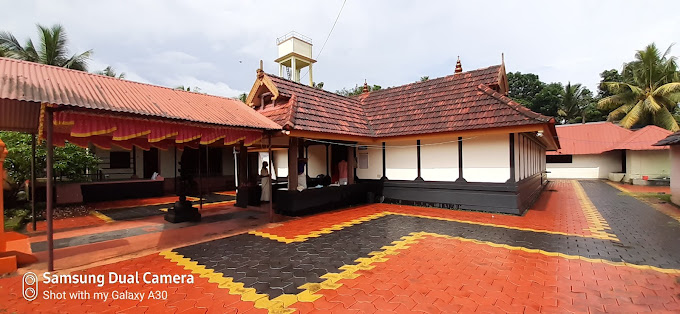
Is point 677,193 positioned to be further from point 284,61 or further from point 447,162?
point 284,61

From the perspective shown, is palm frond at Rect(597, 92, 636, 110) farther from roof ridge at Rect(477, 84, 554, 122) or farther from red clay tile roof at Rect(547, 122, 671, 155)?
roof ridge at Rect(477, 84, 554, 122)

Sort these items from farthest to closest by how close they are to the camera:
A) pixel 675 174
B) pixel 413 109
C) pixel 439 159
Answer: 1. pixel 413 109
2. pixel 675 174
3. pixel 439 159

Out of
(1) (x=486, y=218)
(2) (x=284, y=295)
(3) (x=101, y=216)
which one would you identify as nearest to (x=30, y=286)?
(2) (x=284, y=295)

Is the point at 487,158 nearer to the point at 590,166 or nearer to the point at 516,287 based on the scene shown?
the point at 516,287

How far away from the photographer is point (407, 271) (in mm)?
4512

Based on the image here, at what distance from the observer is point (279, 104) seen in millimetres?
9742

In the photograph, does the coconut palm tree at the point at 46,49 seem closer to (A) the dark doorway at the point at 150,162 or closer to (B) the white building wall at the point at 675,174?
(A) the dark doorway at the point at 150,162

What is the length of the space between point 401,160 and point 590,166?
2128cm

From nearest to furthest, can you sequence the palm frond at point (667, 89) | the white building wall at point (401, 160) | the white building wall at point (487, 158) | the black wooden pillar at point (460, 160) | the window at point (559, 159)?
1. the white building wall at point (487, 158)
2. the black wooden pillar at point (460, 160)
3. the white building wall at point (401, 160)
4. the palm frond at point (667, 89)
5. the window at point (559, 159)

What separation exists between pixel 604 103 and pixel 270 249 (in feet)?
108

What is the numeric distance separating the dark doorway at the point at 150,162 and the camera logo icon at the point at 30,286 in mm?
11703

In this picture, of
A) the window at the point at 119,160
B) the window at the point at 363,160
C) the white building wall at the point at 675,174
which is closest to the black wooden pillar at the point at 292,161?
the window at the point at 363,160

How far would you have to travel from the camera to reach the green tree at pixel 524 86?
130 ft

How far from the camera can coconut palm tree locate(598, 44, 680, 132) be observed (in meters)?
22.9
